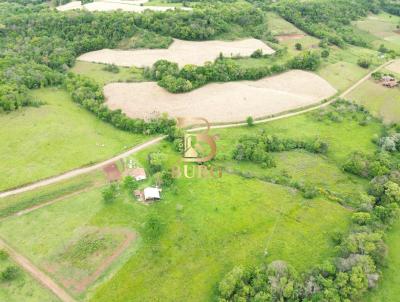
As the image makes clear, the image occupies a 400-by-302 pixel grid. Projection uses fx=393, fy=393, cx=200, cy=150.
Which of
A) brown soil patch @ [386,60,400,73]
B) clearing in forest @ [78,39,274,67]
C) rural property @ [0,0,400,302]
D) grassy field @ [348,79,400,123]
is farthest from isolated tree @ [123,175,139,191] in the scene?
brown soil patch @ [386,60,400,73]

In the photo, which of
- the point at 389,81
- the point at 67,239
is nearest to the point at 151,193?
the point at 67,239

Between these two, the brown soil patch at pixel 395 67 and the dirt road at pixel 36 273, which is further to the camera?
the brown soil patch at pixel 395 67

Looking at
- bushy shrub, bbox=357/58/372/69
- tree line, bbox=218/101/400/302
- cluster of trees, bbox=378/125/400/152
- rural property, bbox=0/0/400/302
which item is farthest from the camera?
bushy shrub, bbox=357/58/372/69

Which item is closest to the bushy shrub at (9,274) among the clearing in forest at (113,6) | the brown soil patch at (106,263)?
the brown soil patch at (106,263)

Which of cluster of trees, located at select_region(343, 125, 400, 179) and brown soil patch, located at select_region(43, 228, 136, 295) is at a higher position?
cluster of trees, located at select_region(343, 125, 400, 179)

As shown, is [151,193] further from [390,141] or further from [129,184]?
[390,141]

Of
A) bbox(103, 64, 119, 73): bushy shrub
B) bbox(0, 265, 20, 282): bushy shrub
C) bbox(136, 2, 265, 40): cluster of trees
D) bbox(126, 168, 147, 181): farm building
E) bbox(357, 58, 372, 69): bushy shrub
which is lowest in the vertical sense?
bbox(0, 265, 20, 282): bushy shrub

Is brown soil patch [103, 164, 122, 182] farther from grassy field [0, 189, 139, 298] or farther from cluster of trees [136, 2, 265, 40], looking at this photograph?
cluster of trees [136, 2, 265, 40]

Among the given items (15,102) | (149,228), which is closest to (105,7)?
(15,102)

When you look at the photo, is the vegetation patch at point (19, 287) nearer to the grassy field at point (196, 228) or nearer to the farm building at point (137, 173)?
the grassy field at point (196, 228)
